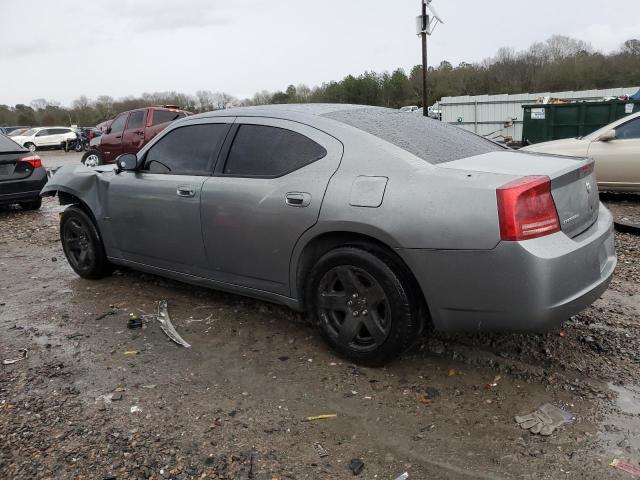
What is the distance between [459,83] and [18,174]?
50.3 m

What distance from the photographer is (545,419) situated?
2.66 metres

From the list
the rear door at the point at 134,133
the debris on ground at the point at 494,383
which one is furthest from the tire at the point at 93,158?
the debris on ground at the point at 494,383

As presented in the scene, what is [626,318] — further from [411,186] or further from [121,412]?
[121,412]

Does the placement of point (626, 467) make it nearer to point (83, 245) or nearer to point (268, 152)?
point (268, 152)

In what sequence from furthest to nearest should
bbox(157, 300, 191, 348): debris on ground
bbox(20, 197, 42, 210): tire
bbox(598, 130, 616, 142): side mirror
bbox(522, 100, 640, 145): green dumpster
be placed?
bbox(522, 100, 640, 145): green dumpster
bbox(20, 197, 42, 210): tire
bbox(598, 130, 616, 142): side mirror
bbox(157, 300, 191, 348): debris on ground

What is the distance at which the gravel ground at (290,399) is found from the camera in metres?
2.42

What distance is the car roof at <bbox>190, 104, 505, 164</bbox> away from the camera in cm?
320

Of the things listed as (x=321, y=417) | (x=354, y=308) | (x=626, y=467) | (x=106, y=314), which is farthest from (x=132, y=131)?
(x=626, y=467)

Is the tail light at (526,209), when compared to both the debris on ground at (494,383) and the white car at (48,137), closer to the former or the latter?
the debris on ground at (494,383)

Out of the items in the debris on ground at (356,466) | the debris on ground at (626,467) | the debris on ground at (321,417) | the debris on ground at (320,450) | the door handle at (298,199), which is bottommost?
the debris on ground at (626,467)

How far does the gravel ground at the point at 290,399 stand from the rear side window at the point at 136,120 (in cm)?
1165

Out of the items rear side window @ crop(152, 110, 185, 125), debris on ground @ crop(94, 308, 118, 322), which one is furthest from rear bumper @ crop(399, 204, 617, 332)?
rear side window @ crop(152, 110, 185, 125)

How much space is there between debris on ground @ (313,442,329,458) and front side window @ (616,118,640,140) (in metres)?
7.63

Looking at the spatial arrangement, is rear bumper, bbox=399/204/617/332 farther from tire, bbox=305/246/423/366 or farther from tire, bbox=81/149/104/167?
tire, bbox=81/149/104/167
